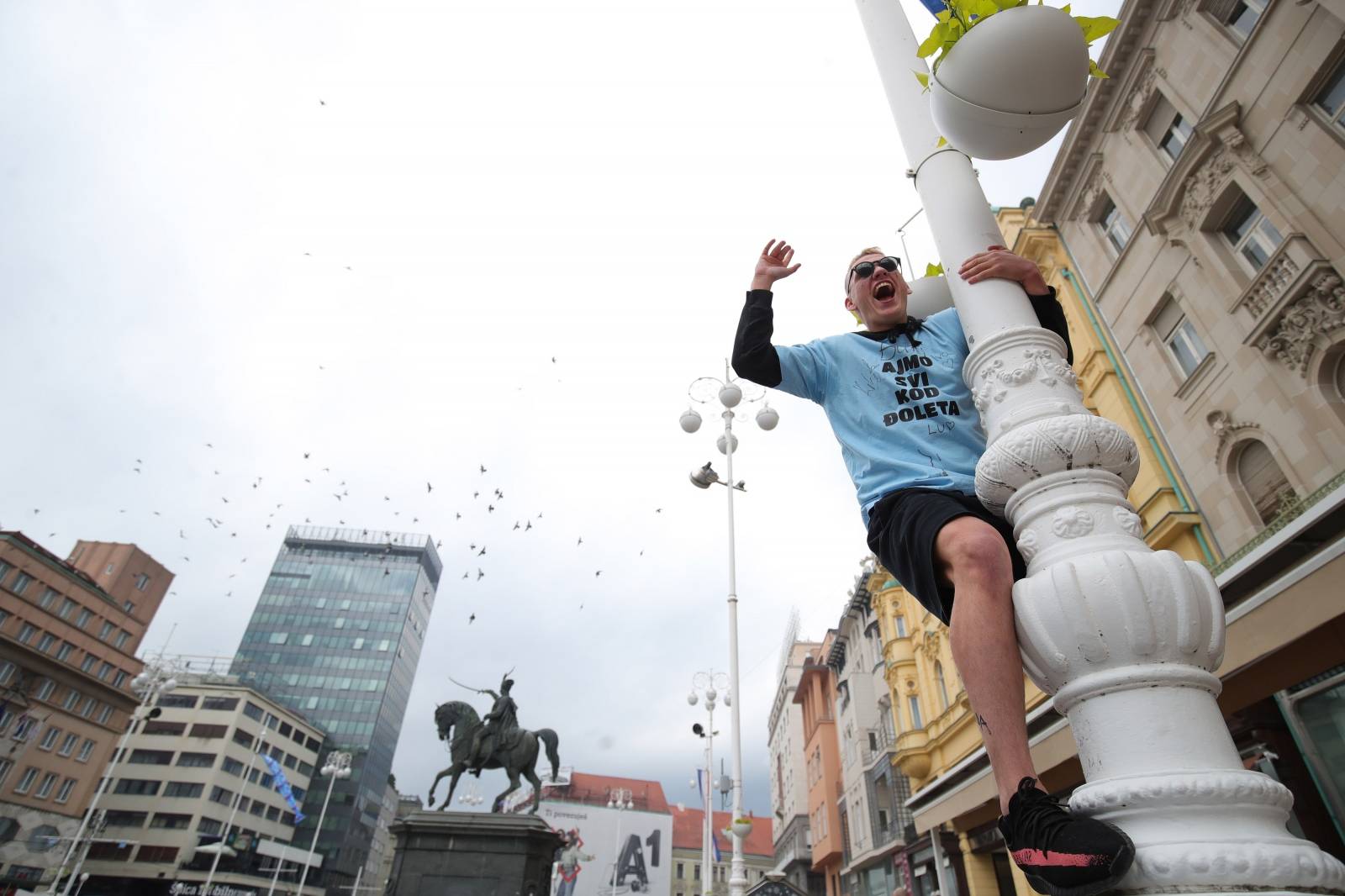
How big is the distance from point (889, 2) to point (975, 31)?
3.59 ft

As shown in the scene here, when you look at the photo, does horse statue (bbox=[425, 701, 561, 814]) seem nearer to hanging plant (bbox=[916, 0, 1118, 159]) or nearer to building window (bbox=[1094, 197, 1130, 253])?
hanging plant (bbox=[916, 0, 1118, 159])

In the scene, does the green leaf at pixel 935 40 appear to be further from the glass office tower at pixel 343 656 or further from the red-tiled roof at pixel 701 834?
the glass office tower at pixel 343 656

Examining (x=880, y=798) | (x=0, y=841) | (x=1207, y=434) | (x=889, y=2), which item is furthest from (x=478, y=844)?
(x=0, y=841)

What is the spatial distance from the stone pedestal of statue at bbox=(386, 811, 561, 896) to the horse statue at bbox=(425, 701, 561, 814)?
151 centimetres

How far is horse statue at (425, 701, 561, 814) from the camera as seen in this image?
436 inches

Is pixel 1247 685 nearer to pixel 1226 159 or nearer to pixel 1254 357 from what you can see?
pixel 1254 357

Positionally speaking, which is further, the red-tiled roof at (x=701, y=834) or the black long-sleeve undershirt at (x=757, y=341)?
the red-tiled roof at (x=701, y=834)

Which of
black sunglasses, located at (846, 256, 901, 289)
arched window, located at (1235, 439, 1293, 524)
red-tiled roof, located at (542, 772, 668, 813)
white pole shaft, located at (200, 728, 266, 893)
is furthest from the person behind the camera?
red-tiled roof, located at (542, 772, 668, 813)

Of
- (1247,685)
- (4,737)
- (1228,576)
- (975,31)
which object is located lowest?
(1247,685)

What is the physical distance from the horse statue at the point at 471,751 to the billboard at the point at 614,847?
1343 inches

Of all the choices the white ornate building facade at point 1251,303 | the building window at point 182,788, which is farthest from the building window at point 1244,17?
the building window at point 182,788

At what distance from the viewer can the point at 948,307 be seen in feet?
7.31

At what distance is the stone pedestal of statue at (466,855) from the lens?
8930mm

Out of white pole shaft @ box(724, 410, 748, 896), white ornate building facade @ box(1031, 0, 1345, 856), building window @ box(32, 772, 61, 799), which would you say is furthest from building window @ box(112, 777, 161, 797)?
white ornate building facade @ box(1031, 0, 1345, 856)
